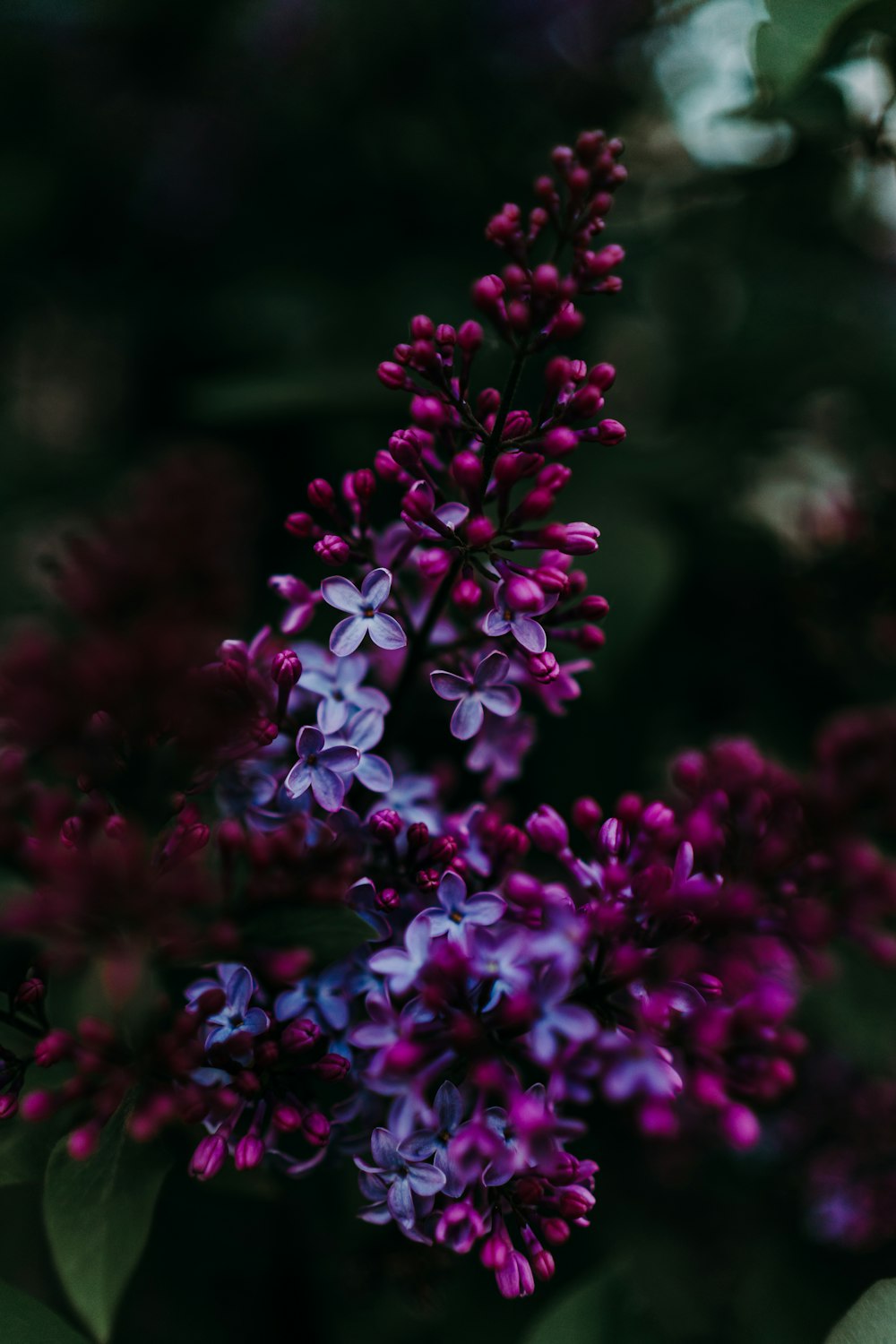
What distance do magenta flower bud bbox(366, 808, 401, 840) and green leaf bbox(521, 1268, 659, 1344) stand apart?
84 cm

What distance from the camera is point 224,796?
1.43 m

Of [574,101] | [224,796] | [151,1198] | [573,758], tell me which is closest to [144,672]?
[224,796]

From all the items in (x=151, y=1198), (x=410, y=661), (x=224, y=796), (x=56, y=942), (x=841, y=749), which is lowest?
(x=151, y=1198)

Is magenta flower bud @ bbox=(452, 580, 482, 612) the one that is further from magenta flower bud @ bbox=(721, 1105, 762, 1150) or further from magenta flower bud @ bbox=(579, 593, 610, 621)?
magenta flower bud @ bbox=(721, 1105, 762, 1150)

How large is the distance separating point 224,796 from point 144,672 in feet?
0.75

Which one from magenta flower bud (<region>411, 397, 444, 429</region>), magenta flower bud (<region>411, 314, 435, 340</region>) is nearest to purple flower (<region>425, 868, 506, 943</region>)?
magenta flower bud (<region>411, 397, 444, 429</region>)

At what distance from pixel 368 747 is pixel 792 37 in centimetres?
111

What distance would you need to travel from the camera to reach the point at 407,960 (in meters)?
1.18

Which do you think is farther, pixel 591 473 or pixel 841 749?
pixel 591 473

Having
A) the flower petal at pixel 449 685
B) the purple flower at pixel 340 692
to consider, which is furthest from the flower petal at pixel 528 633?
the purple flower at pixel 340 692

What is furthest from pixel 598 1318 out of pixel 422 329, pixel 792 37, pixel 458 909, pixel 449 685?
pixel 792 37

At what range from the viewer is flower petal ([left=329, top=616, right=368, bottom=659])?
131 centimetres

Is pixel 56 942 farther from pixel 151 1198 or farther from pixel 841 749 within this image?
pixel 841 749

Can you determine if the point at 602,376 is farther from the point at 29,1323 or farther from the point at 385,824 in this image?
the point at 29,1323
